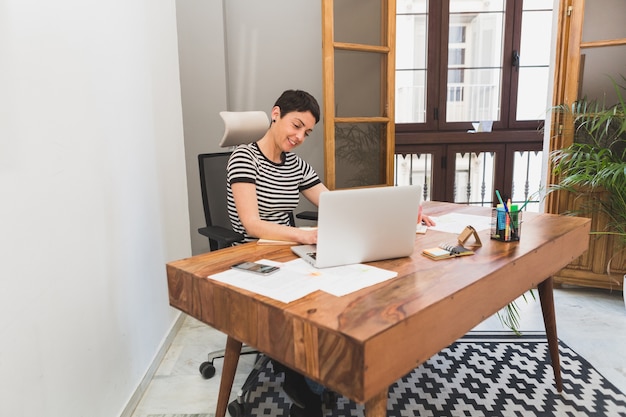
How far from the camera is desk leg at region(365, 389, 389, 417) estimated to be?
909mm

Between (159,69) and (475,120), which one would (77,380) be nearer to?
(159,69)

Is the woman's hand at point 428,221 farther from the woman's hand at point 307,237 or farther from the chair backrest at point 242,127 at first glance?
the chair backrest at point 242,127

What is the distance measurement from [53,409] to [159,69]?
1.60 m

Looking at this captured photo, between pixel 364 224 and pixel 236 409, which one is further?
pixel 236 409

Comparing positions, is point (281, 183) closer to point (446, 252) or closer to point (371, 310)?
point (446, 252)

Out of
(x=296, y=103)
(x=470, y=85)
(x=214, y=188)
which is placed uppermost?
(x=470, y=85)

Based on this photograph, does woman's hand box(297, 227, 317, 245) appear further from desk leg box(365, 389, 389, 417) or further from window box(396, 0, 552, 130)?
window box(396, 0, 552, 130)

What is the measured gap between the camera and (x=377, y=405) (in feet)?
3.00

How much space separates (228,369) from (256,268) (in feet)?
1.69

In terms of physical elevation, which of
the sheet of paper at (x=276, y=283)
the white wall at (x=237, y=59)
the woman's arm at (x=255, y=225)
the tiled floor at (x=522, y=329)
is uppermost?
the white wall at (x=237, y=59)

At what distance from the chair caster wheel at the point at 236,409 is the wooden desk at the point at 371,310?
206 mm

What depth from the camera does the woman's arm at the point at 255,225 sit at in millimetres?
1444

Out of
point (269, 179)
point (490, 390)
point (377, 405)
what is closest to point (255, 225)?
point (269, 179)

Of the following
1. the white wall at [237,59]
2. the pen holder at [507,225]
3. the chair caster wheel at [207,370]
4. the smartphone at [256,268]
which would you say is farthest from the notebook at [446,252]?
the white wall at [237,59]
